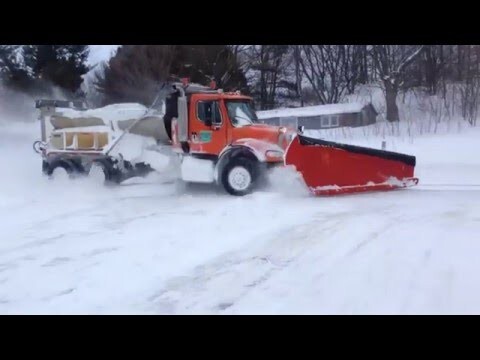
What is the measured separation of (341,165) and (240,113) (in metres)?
2.33

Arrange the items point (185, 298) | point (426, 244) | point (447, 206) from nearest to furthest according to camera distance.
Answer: point (185, 298) < point (426, 244) < point (447, 206)

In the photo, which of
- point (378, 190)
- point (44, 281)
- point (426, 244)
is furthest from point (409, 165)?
point (44, 281)

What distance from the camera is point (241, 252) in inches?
248

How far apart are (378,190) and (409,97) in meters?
14.3

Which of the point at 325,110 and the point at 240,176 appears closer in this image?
the point at 240,176

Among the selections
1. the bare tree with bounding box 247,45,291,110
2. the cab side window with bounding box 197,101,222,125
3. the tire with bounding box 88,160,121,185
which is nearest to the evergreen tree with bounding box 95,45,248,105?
the bare tree with bounding box 247,45,291,110

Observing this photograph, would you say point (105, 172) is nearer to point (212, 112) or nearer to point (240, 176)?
point (212, 112)

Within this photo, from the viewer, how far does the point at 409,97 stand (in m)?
23.8

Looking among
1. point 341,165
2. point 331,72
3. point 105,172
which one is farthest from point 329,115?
point 105,172

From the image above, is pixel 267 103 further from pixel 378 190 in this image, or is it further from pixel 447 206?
pixel 447 206

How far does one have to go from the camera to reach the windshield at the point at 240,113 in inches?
425

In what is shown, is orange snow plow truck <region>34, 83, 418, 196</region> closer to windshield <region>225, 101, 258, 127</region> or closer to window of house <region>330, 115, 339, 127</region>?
windshield <region>225, 101, 258, 127</region>

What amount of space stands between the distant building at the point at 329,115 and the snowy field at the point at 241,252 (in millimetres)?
11613

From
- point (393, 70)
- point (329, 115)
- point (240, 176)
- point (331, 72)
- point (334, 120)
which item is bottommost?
point (240, 176)
